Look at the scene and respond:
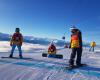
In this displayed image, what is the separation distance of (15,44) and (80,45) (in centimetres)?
481

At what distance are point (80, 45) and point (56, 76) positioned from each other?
2754mm

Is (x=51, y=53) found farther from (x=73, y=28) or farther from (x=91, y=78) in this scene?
(x=91, y=78)

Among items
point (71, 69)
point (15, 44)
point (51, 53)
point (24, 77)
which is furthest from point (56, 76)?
point (51, 53)

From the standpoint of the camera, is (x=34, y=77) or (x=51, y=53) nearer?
(x=34, y=77)

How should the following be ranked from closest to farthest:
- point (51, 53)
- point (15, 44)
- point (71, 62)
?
point (71, 62) → point (15, 44) → point (51, 53)

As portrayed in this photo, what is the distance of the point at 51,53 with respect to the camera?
1545 centimetres

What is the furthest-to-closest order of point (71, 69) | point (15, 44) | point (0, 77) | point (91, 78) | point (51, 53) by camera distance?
point (51, 53) → point (15, 44) → point (71, 69) → point (91, 78) → point (0, 77)

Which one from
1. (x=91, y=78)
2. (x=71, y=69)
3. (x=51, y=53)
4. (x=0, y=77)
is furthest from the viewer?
(x=51, y=53)

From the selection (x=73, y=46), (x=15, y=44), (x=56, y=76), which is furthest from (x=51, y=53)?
(x=56, y=76)

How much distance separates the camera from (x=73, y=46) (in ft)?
30.9

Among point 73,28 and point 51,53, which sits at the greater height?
point 73,28

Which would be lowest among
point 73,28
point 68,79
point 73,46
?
point 68,79

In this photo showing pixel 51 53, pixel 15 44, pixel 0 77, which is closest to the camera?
pixel 0 77

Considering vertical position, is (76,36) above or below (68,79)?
above
